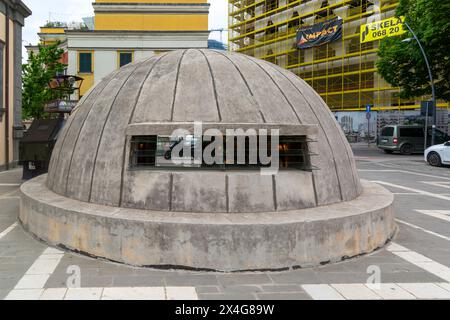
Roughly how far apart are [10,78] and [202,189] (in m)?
18.5

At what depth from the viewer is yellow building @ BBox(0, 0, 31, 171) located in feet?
65.4

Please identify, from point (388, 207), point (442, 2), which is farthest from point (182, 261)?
point (442, 2)

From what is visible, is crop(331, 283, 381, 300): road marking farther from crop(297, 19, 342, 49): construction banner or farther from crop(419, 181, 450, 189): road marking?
crop(297, 19, 342, 49): construction banner

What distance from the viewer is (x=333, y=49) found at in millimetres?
48344

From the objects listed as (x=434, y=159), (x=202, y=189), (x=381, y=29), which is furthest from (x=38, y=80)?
(x=381, y=29)

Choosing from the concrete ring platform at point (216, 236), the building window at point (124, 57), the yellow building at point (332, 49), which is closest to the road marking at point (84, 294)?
the concrete ring platform at point (216, 236)

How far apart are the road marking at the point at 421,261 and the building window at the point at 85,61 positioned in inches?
1317

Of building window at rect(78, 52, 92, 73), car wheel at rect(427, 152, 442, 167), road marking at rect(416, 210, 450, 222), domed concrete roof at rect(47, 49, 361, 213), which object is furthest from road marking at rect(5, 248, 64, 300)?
building window at rect(78, 52, 92, 73)

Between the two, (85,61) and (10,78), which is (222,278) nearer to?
(10,78)

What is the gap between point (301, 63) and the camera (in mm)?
51531

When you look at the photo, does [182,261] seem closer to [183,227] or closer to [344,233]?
[183,227]

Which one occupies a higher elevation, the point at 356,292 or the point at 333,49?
the point at 333,49

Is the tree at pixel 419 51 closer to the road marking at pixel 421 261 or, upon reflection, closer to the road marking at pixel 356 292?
the road marking at pixel 421 261

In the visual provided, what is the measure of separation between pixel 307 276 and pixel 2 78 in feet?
64.1
